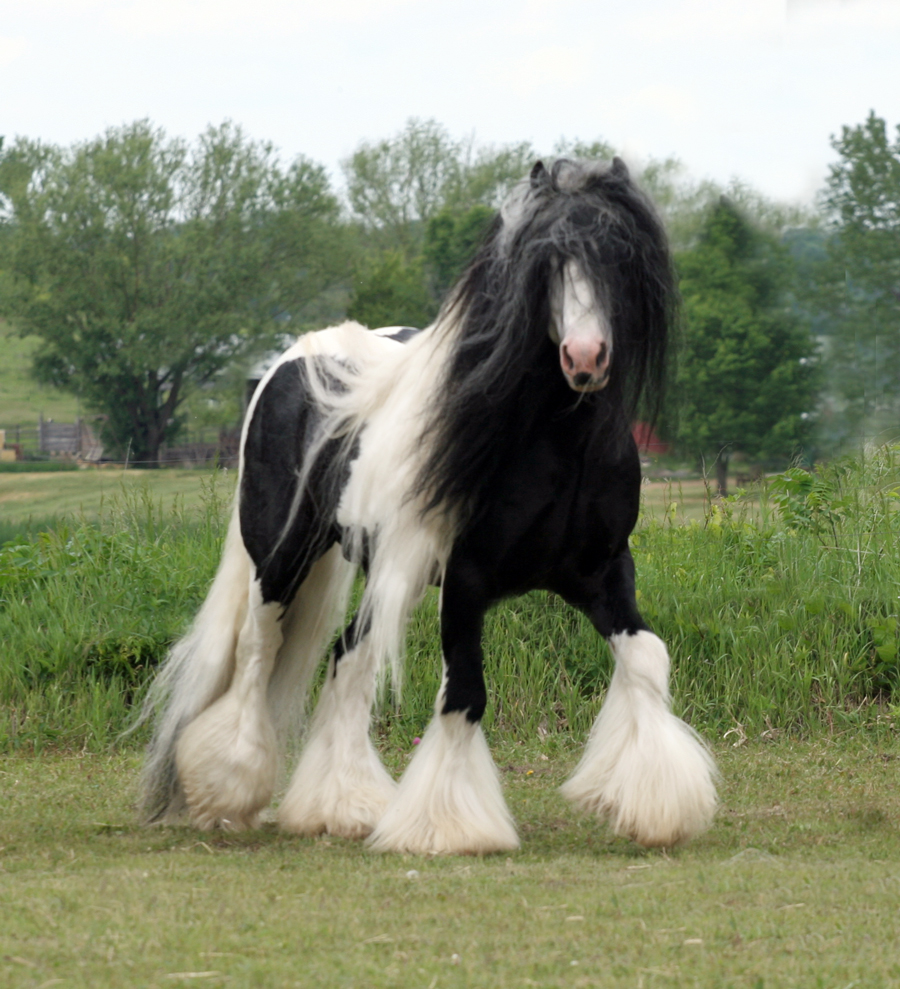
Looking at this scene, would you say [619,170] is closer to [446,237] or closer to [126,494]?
[126,494]

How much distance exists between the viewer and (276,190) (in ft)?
109

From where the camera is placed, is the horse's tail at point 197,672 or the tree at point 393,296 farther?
the tree at point 393,296

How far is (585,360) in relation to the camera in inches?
115

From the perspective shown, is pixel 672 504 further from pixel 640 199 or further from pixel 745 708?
pixel 640 199

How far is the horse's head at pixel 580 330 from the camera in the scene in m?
2.92

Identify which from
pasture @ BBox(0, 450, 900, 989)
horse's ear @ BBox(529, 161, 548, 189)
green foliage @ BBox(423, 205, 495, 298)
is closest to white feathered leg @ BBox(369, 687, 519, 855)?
Result: pasture @ BBox(0, 450, 900, 989)

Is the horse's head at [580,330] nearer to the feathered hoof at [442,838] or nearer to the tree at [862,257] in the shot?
the feathered hoof at [442,838]

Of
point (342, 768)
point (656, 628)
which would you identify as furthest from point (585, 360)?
point (656, 628)

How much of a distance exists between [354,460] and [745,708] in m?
2.64

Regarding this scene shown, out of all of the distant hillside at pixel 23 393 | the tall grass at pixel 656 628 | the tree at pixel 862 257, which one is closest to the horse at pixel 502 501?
the tall grass at pixel 656 628

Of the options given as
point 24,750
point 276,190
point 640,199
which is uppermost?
point 276,190

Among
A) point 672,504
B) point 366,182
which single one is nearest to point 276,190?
point 366,182

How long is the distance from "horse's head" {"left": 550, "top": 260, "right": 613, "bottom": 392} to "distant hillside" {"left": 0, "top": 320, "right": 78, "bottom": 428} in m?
18.2

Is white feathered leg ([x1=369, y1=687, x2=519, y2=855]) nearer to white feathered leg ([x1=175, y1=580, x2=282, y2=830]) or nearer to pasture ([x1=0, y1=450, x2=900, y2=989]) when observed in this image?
pasture ([x1=0, y1=450, x2=900, y2=989])
